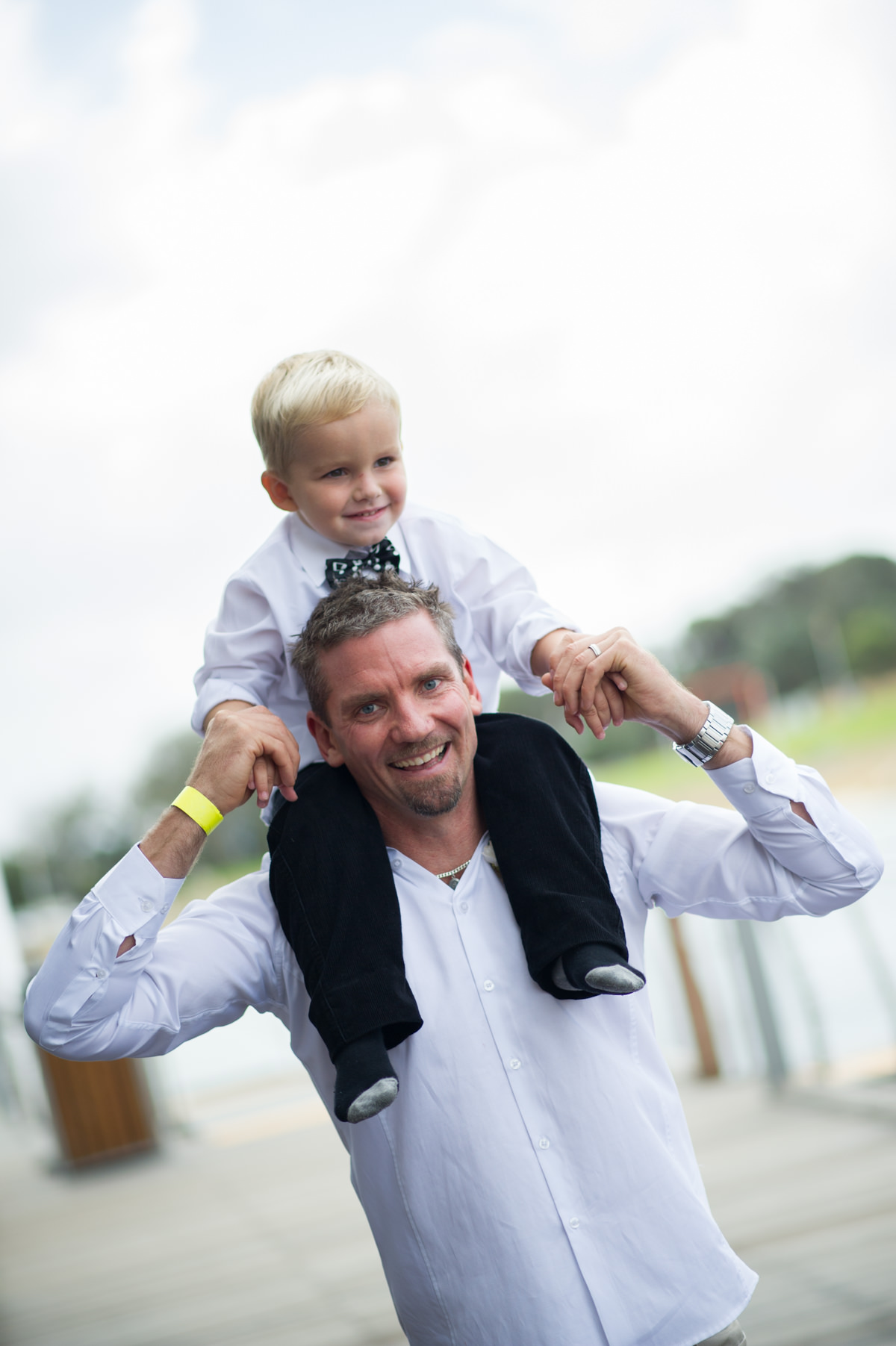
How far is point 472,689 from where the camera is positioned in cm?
185

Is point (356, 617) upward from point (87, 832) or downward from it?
downward

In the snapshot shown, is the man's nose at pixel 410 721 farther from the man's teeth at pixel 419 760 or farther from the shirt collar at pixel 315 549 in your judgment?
the shirt collar at pixel 315 549

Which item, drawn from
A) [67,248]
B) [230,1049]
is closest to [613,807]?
[230,1049]

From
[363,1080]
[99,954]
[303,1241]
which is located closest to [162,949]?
[99,954]

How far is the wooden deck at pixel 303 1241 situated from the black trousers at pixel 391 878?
215cm

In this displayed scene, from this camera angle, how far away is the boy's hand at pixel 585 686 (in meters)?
1.64

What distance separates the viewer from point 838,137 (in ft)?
151

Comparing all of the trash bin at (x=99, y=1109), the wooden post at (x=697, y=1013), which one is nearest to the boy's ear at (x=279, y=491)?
the wooden post at (x=697, y=1013)

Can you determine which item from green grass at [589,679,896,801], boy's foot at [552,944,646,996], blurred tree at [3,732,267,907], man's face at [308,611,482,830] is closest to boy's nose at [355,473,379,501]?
man's face at [308,611,482,830]

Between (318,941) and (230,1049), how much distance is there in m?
7.62

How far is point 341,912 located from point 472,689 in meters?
0.42

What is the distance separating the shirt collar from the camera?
1896 millimetres

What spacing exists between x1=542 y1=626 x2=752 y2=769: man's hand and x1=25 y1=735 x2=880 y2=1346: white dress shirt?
0.08 m

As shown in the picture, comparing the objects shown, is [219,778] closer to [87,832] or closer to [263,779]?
[263,779]
